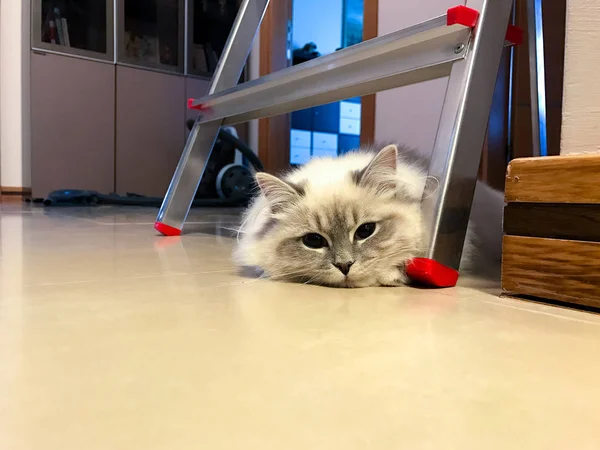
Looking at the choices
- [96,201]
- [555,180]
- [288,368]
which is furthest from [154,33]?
[288,368]

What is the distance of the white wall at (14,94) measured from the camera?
438cm

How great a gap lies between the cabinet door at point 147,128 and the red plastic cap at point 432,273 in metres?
4.20

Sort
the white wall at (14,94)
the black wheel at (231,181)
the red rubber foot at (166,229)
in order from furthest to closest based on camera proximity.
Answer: the black wheel at (231,181) < the white wall at (14,94) < the red rubber foot at (166,229)

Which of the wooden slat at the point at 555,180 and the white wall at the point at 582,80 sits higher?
the white wall at the point at 582,80

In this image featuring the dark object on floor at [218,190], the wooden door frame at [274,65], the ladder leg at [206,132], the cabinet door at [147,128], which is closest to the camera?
the ladder leg at [206,132]

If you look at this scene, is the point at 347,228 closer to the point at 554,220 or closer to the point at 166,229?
the point at 554,220

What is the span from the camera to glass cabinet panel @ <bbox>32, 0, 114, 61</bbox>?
4.44 metres

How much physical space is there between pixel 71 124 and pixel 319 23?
3210 mm

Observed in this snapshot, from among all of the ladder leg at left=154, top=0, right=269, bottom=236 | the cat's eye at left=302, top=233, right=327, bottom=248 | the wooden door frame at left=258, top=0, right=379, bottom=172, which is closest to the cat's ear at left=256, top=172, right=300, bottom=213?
the cat's eye at left=302, top=233, right=327, bottom=248

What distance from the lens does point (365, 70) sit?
1.25m

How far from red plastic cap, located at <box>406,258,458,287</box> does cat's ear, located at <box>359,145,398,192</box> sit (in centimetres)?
20

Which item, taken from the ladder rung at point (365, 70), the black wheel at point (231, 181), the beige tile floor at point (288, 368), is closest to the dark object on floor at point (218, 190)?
the black wheel at point (231, 181)

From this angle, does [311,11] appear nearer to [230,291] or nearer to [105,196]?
[105,196]

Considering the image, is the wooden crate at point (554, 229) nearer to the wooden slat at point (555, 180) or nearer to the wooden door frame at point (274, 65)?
the wooden slat at point (555, 180)
